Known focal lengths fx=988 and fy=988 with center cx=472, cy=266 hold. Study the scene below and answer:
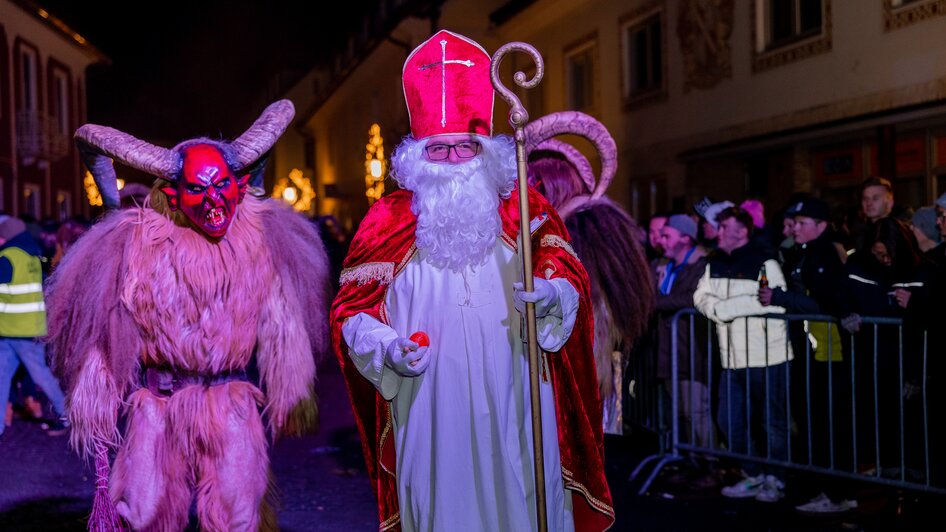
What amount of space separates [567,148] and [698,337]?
2062mm

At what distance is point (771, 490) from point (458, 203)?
3.89 meters

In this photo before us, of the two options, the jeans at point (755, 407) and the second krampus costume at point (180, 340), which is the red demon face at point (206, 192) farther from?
the jeans at point (755, 407)

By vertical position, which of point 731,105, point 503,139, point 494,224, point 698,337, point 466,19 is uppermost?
point 466,19

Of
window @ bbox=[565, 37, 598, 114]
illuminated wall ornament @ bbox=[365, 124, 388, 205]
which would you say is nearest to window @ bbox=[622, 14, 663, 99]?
window @ bbox=[565, 37, 598, 114]

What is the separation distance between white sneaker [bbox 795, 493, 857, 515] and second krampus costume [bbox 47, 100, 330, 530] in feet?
11.1

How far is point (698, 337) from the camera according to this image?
7.32 meters

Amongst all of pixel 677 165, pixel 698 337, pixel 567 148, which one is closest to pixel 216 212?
pixel 567 148

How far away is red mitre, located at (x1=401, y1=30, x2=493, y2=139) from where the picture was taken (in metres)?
4.03

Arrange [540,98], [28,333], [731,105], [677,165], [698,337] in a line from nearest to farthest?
[698,337] < [28,333] < [731,105] < [677,165] < [540,98]

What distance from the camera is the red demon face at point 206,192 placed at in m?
4.73

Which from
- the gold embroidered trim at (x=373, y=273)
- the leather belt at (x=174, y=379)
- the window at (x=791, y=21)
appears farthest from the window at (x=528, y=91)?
the gold embroidered trim at (x=373, y=273)

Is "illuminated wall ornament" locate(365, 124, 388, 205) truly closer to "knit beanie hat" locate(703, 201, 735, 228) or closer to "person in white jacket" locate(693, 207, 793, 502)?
"knit beanie hat" locate(703, 201, 735, 228)

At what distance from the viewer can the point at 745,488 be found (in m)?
6.78

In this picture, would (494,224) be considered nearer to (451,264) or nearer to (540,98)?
(451,264)
